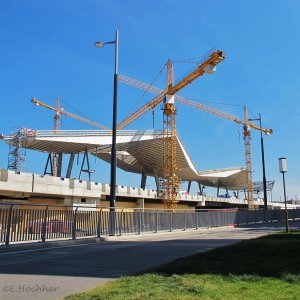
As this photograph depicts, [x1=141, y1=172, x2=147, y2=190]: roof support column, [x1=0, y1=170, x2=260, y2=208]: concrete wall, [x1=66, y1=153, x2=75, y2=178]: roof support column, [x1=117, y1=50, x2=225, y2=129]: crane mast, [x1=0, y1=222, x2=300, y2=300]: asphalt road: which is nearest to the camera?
[x1=0, y1=222, x2=300, y2=300]: asphalt road

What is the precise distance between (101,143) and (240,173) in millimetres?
70998

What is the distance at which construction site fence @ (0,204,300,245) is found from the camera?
1578 centimetres

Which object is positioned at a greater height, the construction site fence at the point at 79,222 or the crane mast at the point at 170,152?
the crane mast at the point at 170,152

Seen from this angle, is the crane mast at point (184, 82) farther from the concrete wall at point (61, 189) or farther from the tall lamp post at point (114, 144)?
the tall lamp post at point (114, 144)

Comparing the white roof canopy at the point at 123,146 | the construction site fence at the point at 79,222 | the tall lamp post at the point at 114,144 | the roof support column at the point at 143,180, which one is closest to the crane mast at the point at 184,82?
the white roof canopy at the point at 123,146

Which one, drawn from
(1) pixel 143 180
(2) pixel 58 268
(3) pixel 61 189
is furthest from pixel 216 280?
(1) pixel 143 180

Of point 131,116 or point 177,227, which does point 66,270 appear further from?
point 131,116

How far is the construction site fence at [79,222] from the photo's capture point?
1578cm

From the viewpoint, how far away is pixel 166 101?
86.1 meters

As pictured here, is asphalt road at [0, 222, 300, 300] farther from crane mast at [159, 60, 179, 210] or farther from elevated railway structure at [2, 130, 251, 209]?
crane mast at [159, 60, 179, 210]

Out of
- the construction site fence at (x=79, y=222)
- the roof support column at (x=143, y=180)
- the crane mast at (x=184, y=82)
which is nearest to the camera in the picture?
the construction site fence at (x=79, y=222)

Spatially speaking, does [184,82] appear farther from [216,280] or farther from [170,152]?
[216,280]

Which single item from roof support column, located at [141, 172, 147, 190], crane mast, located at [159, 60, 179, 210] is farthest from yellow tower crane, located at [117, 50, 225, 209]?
roof support column, located at [141, 172, 147, 190]

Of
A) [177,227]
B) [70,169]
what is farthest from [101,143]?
[177,227]
